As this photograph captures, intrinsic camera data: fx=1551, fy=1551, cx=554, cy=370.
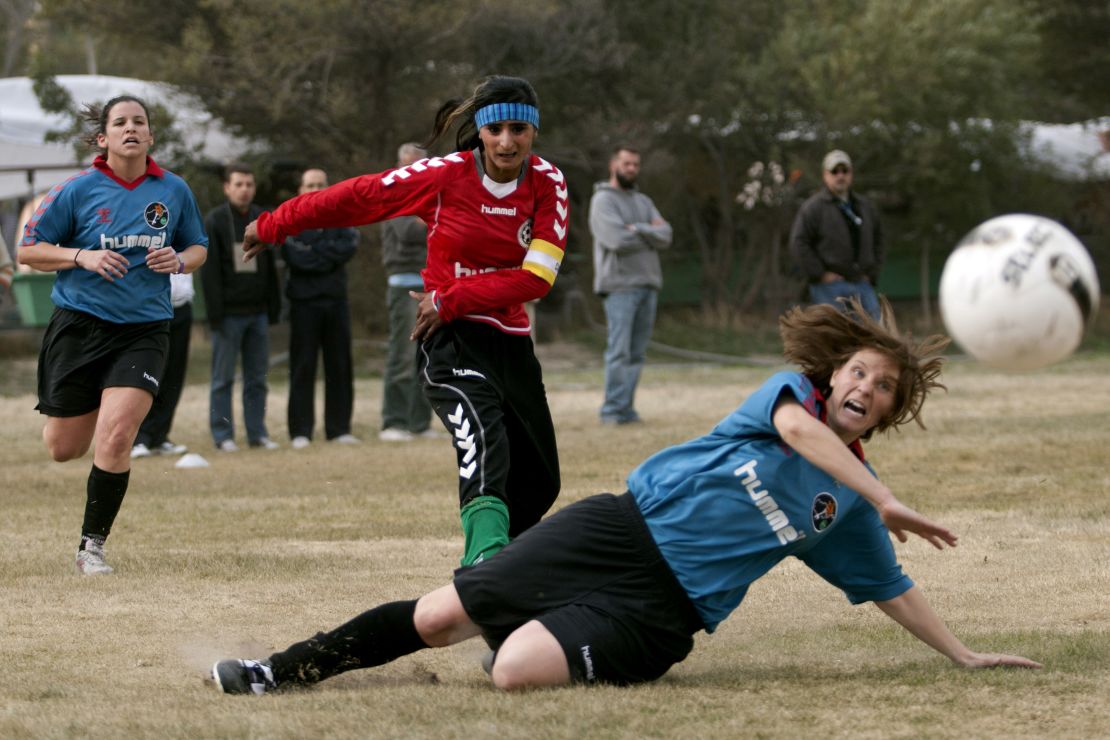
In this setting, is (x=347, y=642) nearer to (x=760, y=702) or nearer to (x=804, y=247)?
(x=760, y=702)

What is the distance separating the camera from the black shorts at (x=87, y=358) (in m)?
7.28

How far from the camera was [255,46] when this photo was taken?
2267 centimetres

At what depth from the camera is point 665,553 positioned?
4805 millimetres

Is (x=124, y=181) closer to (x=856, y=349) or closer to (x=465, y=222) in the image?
(x=465, y=222)

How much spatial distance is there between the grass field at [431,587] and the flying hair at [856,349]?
92 centimetres

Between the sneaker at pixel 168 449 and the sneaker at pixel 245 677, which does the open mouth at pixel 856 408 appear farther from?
the sneaker at pixel 168 449

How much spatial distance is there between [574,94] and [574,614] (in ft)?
74.6

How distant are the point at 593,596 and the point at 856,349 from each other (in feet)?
3.65

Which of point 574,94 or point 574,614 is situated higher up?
point 574,94

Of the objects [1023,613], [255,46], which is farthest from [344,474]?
[255,46]

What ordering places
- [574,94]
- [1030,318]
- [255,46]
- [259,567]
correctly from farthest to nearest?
[574,94] → [255,46] → [259,567] → [1030,318]

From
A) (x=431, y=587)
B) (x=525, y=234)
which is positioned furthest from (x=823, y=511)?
(x=431, y=587)

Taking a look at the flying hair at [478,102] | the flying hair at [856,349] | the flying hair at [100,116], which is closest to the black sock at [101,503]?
the flying hair at [100,116]

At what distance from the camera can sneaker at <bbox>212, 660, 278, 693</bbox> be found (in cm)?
478
